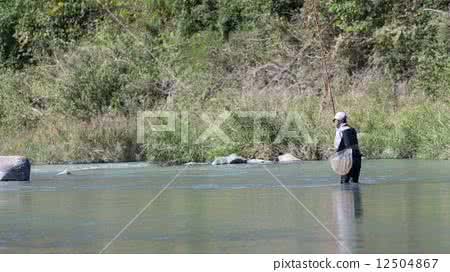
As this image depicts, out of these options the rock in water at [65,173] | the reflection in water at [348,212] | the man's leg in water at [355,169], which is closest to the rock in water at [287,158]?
the rock in water at [65,173]

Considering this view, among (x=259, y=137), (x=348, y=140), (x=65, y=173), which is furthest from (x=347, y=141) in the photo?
(x=259, y=137)

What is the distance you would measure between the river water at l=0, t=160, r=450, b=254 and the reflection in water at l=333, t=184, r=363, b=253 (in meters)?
0.01

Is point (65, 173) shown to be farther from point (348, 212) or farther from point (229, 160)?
point (348, 212)

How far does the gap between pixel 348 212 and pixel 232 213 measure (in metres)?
1.63

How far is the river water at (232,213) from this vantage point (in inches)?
517

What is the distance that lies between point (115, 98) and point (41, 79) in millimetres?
6421

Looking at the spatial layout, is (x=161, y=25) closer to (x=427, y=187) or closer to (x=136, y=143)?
(x=136, y=143)

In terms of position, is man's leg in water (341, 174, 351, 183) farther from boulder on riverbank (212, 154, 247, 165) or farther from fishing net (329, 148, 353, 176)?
boulder on riverbank (212, 154, 247, 165)

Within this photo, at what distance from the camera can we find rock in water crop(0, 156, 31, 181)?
27562 millimetres

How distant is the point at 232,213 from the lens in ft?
56.0

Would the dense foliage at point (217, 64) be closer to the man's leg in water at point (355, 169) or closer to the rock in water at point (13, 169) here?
the rock in water at point (13, 169)

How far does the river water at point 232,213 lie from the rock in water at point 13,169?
342 millimetres

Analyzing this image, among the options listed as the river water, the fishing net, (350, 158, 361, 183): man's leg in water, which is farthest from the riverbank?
the fishing net

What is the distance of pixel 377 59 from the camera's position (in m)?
49.0
